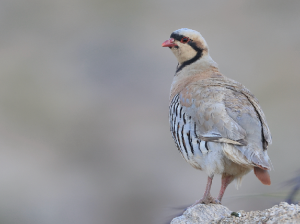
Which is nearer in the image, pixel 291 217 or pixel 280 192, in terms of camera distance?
pixel 291 217

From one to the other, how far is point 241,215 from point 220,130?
2.75 ft

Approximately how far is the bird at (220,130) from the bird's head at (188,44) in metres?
0.52

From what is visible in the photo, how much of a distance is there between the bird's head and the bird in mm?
516

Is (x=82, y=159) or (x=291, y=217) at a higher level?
(x=291, y=217)

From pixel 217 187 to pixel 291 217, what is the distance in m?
6.67

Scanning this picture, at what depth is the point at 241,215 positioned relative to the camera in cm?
319

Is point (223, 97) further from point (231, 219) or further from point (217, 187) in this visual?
point (217, 187)

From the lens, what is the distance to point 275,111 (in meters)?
11.5

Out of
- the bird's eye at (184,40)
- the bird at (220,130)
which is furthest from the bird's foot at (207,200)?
the bird's eye at (184,40)

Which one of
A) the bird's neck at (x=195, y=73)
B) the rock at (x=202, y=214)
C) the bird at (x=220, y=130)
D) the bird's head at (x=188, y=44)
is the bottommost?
the rock at (x=202, y=214)

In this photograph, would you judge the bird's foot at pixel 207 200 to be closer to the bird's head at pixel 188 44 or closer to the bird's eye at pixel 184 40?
the bird's head at pixel 188 44

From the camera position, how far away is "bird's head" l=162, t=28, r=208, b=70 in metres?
4.98

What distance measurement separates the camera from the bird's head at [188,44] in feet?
16.4

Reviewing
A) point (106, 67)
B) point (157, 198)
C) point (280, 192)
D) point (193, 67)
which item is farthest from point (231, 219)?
point (106, 67)
